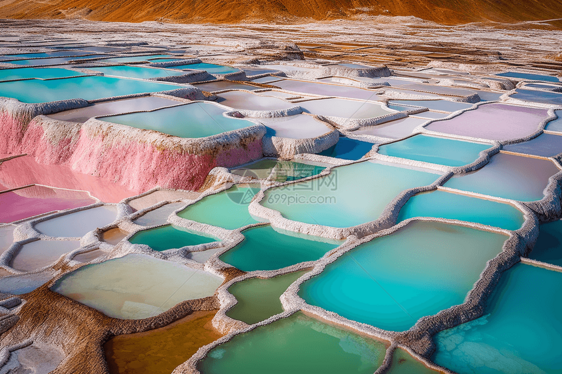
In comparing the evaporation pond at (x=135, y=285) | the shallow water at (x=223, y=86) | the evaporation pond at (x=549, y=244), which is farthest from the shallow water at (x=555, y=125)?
the evaporation pond at (x=135, y=285)

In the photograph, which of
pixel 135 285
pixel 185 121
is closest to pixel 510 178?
pixel 135 285

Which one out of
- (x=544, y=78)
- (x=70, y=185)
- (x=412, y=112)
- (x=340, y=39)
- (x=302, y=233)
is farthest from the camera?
(x=340, y=39)

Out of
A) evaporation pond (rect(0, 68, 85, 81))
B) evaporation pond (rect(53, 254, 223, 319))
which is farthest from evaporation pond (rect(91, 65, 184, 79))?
evaporation pond (rect(53, 254, 223, 319))

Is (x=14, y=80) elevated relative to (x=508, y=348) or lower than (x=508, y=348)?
elevated

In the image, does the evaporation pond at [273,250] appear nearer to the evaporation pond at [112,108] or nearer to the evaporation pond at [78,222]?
the evaporation pond at [78,222]

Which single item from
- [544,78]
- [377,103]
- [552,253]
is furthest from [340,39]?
[552,253]

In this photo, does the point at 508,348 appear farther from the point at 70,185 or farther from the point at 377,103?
the point at 377,103

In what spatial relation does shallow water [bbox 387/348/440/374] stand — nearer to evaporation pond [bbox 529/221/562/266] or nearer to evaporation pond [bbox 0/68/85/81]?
evaporation pond [bbox 529/221/562/266]
